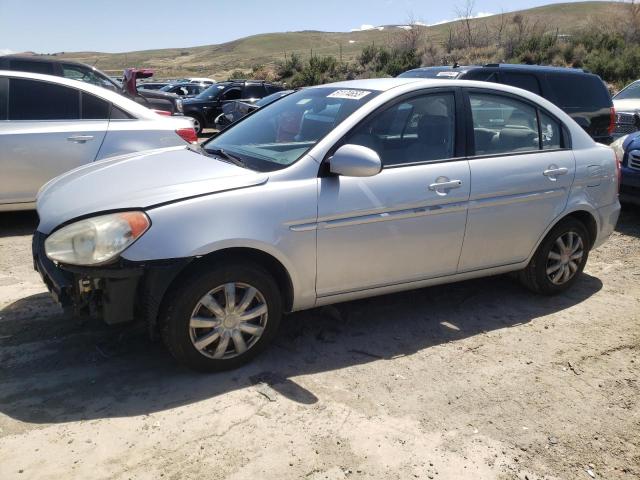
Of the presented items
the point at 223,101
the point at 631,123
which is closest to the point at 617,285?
the point at 631,123

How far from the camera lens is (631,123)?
10406 mm

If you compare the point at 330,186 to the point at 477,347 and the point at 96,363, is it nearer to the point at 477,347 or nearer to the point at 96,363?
the point at 477,347

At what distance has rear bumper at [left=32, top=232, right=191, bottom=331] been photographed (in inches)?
116

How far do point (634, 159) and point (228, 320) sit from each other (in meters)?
5.95

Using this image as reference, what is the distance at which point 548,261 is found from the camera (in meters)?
4.62

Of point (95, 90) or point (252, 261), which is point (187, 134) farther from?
point (252, 261)

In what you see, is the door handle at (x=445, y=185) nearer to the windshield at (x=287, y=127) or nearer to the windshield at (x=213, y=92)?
the windshield at (x=287, y=127)

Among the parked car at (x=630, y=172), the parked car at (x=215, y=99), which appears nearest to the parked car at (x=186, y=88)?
the parked car at (x=215, y=99)

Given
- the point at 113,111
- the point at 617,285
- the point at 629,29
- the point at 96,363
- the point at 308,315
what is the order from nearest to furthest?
the point at 96,363, the point at 308,315, the point at 617,285, the point at 113,111, the point at 629,29

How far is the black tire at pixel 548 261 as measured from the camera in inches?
179

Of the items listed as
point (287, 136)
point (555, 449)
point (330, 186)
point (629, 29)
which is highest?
point (629, 29)

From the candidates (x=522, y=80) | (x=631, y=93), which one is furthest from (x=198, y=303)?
(x=631, y=93)

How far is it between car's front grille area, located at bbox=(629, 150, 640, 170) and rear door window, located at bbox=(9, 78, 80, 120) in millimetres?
6507

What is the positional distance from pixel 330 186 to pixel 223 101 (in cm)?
1371
